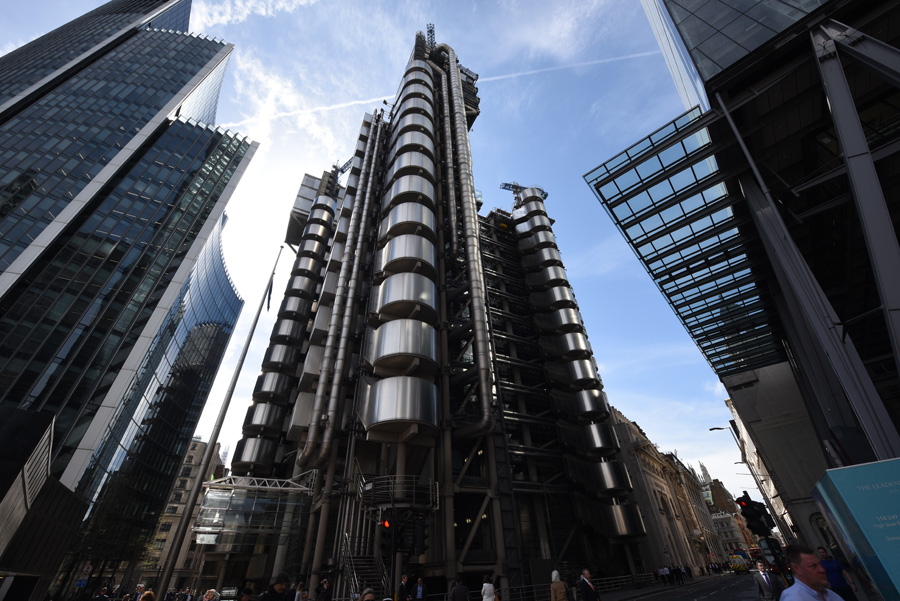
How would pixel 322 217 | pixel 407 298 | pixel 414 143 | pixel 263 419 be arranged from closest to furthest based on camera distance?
pixel 407 298 < pixel 414 143 < pixel 263 419 < pixel 322 217

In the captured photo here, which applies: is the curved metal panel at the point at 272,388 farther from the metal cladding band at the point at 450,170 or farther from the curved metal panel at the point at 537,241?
the curved metal panel at the point at 537,241

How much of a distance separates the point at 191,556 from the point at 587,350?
6690 centimetres

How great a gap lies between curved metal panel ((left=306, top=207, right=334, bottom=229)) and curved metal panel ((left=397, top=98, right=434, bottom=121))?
1697 cm

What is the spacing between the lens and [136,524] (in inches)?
2009

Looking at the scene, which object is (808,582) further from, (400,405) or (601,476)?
(601,476)

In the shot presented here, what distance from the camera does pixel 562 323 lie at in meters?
39.4

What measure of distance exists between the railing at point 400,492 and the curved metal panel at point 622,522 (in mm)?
17864

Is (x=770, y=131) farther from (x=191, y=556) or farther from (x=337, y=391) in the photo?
(x=191, y=556)

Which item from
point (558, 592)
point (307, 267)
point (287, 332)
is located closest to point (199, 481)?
point (558, 592)

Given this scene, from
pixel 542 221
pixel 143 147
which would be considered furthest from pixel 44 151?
pixel 542 221

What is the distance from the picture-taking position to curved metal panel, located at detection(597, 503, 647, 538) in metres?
31.0

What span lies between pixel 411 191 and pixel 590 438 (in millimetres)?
25265

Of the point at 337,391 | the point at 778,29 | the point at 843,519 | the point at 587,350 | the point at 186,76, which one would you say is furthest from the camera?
the point at 186,76

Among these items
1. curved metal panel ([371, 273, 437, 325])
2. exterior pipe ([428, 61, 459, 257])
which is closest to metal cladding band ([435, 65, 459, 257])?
exterior pipe ([428, 61, 459, 257])
